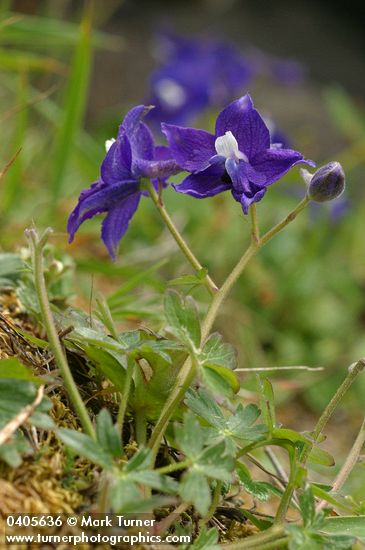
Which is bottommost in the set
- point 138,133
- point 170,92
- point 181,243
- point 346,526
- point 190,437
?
point 346,526

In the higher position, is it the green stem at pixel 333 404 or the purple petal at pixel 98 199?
the purple petal at pixel 98 199

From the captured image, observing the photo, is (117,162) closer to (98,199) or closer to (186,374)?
(98,199)

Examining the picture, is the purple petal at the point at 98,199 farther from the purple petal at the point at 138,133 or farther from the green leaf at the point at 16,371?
the green leaf at the point at 16,371

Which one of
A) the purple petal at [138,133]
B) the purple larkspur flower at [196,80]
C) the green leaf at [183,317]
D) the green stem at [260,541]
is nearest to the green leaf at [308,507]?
the green stem at [260,541]

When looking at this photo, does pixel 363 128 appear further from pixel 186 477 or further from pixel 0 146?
pixel 186 477

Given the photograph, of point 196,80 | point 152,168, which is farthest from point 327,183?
point 196,80

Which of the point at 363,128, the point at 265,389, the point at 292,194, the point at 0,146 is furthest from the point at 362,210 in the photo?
the point at 265,389

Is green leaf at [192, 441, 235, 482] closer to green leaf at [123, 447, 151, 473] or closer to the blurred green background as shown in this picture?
green leaf at [123, 447, 151, 473]
